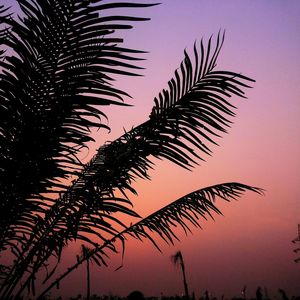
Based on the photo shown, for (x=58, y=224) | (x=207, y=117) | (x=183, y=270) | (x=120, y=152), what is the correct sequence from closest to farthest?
(x=207, y=117) → (x=120, y=152) → (x=58, y=224) → (x=183, y=270)

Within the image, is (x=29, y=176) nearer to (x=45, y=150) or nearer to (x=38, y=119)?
(x=45, y=150)

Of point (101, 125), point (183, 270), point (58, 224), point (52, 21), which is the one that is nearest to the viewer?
point (52, 21)

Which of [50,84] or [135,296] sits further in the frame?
[135,296]

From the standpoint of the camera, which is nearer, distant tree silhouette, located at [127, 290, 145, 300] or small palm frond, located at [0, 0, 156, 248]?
small palm frond, located at [0, 0, 156, 248]

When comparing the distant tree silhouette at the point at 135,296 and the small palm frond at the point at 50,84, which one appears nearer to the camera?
the small palm frond at the point at 50,84

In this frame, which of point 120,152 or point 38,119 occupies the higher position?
point 120,152

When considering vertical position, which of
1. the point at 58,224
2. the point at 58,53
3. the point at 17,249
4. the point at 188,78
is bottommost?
the point at 17,249

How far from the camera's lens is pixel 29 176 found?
2.63 meters

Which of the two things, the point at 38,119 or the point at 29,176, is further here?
the point at 29,176

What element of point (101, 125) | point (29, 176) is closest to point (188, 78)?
point (101, 125)

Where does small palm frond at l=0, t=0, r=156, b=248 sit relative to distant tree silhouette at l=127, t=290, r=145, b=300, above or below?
above

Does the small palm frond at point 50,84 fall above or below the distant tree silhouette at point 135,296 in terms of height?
above

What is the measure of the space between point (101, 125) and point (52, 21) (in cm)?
63

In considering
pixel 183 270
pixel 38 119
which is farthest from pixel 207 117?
pixel 183 270
